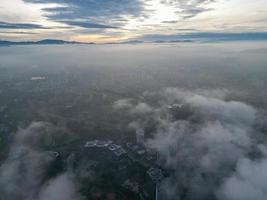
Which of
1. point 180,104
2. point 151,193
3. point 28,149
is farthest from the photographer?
point 180,104

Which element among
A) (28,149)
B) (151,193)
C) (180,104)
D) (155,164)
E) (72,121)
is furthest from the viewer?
(180,104)

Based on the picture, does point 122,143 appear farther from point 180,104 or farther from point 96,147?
point 180,104

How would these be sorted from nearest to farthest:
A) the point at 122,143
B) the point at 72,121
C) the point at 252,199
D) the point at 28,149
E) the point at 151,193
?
the point at 252,199 < the point at 151,193 < the point at 28,149 < the point at 122,143 < the point at 72,121

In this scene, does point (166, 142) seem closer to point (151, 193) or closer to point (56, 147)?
point (151, 193)

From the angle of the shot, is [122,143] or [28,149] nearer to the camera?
[28,149]

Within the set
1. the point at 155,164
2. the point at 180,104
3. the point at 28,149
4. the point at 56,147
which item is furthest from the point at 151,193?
the point at 180,104

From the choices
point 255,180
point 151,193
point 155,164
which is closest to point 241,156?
point 255,180

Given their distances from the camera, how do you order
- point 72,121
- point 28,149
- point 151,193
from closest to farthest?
point 151,193 → point 28,149 → point 72,121

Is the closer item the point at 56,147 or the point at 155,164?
the point at 155,164
